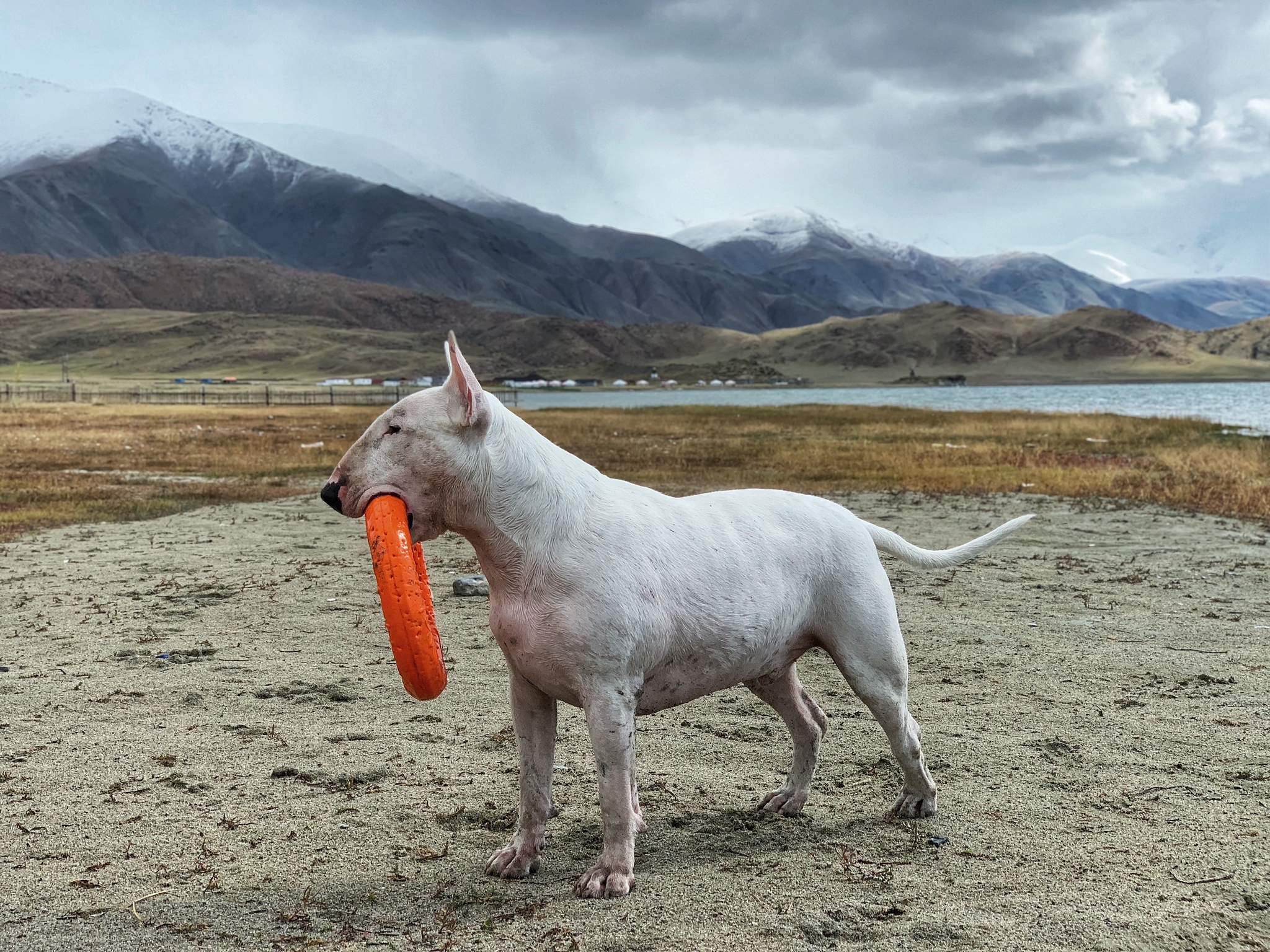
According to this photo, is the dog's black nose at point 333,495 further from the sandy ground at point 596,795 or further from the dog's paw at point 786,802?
the dog's paw at point 786,802

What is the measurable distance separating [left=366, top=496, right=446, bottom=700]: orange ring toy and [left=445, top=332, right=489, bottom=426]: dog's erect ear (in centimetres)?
53

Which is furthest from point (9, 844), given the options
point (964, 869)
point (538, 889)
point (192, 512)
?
point (192, 512)

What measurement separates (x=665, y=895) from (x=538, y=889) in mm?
636

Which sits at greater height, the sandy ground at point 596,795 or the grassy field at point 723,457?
the grassy field at point 723,457

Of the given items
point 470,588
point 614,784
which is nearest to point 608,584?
point 614,784

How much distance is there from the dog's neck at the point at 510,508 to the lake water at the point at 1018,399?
157ft

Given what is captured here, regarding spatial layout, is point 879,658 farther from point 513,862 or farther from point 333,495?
point 333,495

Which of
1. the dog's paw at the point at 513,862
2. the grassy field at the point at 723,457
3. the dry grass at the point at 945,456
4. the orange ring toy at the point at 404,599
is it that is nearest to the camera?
the orange ring toy at the point at 404,599

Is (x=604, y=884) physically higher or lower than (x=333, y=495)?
lower

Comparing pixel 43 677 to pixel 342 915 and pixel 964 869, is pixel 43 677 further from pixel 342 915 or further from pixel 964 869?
pixel 964 869

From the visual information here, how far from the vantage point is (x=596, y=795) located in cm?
640

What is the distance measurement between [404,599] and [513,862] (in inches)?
59.6

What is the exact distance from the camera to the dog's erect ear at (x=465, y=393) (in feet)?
15.0

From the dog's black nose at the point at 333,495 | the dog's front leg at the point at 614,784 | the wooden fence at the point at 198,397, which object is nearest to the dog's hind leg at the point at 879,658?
the dog's front leg at the point at 614,784
